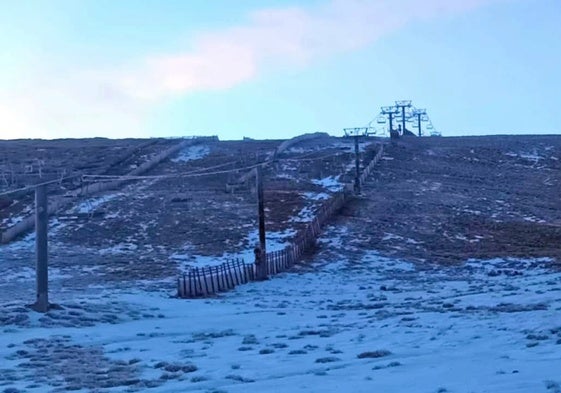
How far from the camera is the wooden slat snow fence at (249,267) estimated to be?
32781 mm

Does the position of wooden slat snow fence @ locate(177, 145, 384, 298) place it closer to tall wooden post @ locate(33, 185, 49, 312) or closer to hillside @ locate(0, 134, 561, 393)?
hillside @ locate(0, 134, 561, 393)

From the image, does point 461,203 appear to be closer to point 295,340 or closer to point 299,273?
point 299,273

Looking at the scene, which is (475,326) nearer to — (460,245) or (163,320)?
(163,320)

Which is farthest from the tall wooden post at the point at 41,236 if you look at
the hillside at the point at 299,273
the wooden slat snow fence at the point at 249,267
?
the wooden slat snow fence at the point at 249,267

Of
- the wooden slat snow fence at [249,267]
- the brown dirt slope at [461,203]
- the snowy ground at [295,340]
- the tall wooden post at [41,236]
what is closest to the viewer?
the snowy ground at [295,340]

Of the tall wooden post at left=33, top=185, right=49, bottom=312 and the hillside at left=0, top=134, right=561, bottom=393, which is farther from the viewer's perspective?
the tall wooden post at left=33, top=185, right=49, bottom=312

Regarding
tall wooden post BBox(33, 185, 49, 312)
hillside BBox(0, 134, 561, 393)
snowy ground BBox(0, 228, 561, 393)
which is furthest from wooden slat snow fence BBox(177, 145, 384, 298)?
tall wooden post BBox(33, 185, 49, 312)

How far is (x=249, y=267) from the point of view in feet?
127

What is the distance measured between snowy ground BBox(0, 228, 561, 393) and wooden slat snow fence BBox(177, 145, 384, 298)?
940mm

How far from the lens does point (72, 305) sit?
1052 inches

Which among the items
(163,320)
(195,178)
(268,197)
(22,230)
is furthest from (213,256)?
(195,178)

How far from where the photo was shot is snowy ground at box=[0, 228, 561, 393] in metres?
13.3

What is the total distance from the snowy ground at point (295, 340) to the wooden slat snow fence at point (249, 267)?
94 cm

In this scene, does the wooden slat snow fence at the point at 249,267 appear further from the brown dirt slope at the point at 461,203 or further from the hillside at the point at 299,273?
the brown dirt slope at the point at 461,203
